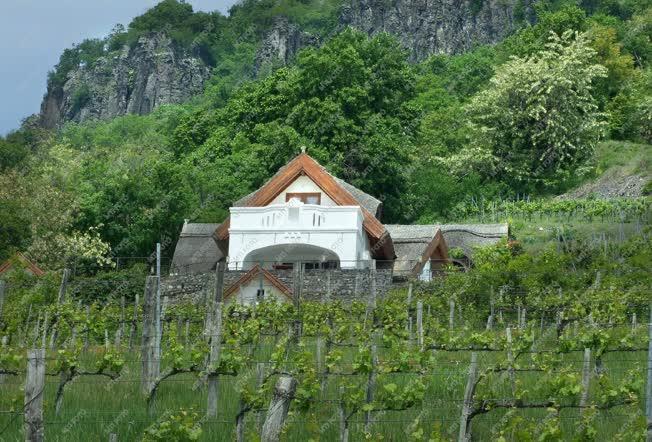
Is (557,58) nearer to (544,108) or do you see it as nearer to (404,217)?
(544,108)

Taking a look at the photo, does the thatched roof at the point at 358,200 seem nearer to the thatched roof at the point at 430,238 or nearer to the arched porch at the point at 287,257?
the thatched roof at the point at 430,238

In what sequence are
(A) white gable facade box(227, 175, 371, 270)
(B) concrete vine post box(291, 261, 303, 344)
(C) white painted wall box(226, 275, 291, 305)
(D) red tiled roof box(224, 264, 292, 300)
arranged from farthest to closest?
(A) white gable facade box(227, 175, 371, 270) → (C) white painted wall box(226, 275, 291, 305) → (D) red tiled roof box(224, 264, 292, 300) → (B) concrete vine post box(291, 261, 303, 344)

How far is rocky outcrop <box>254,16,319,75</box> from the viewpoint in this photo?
503ft

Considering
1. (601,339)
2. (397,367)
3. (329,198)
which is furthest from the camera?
(329,198)

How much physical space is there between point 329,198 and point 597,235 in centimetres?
1046

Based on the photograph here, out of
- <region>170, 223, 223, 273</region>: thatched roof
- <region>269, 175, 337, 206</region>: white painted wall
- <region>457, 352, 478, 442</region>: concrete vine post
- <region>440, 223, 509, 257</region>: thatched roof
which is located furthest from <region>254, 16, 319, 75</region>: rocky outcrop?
<region>457, 352, 478, 442</region>: concrete vine post

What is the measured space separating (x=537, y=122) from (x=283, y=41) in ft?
309

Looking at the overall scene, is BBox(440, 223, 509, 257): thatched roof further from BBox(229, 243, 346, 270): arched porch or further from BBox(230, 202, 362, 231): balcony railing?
BBox(229, 243, 346, 270): arched porch

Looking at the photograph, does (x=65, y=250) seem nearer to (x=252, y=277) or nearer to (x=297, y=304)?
(x=252, y=277)

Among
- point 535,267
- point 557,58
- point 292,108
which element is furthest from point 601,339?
point 557,58

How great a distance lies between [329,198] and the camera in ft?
159

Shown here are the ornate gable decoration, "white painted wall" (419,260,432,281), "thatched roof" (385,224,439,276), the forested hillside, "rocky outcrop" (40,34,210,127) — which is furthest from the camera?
"rocky outcrop" (40,34,210,127)

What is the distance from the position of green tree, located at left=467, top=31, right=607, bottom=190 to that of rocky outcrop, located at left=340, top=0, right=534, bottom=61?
7066 centimetres

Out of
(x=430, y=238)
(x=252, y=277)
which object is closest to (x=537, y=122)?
(x=430, y=238)
